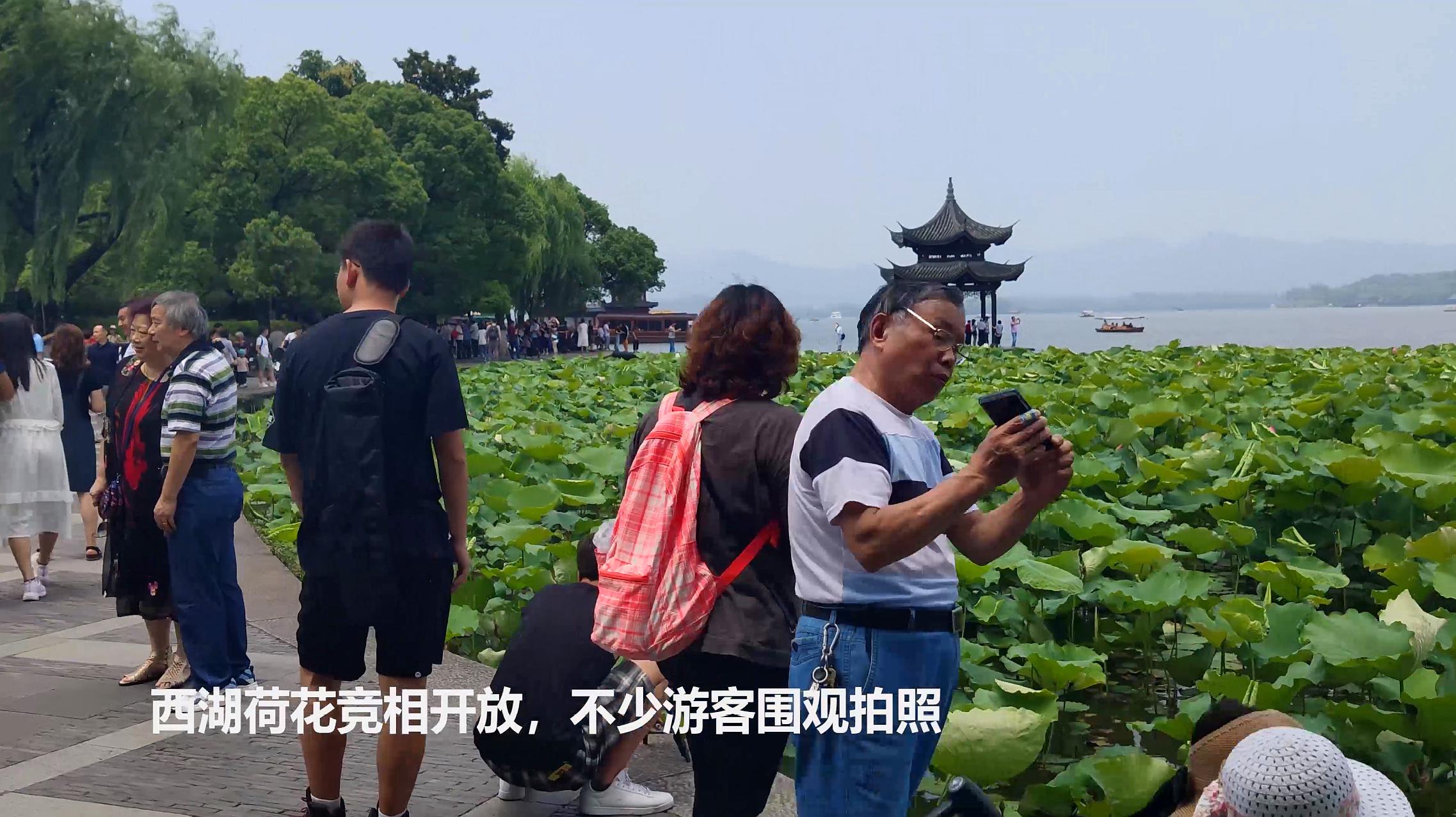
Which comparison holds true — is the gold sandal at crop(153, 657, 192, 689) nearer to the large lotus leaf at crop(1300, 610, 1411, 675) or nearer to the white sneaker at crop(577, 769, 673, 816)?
the white sneaker at crop(577, 769, 673, 816)

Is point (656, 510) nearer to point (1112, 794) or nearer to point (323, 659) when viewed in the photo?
point (323, 659)

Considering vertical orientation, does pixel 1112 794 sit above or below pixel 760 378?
below

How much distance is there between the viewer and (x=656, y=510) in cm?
243

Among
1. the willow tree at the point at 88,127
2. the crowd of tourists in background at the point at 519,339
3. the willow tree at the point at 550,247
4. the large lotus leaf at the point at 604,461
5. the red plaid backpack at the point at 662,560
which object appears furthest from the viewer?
the willow tree at the point at 550,247

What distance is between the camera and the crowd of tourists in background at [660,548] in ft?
6.33

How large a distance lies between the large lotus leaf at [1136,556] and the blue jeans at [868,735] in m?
2.82

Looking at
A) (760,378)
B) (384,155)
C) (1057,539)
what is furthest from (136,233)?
(760,378)

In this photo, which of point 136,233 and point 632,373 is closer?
point 632,373

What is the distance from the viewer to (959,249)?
125ft

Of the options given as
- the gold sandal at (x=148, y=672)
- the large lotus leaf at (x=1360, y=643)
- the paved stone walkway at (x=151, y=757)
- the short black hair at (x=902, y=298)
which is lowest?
the paved stone walkway at (x=151, y=757)

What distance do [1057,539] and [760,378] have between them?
3.37 meters

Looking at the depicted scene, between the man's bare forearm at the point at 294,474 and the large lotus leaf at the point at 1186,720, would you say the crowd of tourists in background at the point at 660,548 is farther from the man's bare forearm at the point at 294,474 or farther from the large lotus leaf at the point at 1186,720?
the large lotus leaf at the point at 1186,720

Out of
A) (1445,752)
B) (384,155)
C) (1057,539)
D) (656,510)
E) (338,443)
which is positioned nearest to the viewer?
(656,510)

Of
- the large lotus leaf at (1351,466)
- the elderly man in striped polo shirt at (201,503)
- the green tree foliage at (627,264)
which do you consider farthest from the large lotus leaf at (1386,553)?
the green tree foliage at (627,264)
